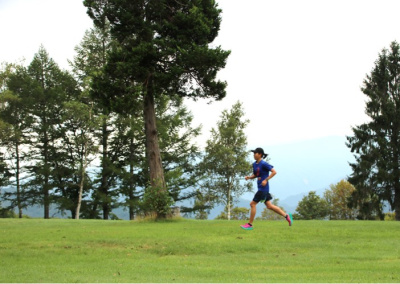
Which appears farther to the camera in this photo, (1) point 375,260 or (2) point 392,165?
(2) point 392,165

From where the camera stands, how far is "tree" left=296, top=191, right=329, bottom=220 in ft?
235

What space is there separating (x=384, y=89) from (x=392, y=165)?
8.19 m

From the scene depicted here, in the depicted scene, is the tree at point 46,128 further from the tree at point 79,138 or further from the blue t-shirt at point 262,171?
the blue t-shirt at point 262,171

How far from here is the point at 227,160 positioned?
4459 cm

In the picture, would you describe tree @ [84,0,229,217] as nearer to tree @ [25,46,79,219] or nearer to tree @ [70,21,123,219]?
tree @ [70,21,123,219]

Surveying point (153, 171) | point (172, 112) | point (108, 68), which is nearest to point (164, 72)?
point (108, 68)

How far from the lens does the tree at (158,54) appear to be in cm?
1792

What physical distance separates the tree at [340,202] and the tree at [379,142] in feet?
105

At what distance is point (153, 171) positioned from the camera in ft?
61.0

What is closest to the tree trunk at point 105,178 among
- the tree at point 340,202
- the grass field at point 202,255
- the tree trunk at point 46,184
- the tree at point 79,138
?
the tree at point 79,138

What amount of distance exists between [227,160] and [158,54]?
27449 millimetres

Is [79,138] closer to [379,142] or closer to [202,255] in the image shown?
[379,142]

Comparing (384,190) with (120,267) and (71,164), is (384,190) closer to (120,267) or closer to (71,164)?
(71,164)

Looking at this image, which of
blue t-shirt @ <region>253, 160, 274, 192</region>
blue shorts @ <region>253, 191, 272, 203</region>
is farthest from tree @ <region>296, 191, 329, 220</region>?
blue t-shirt @ <region>253, 160, 274, 192</region>
